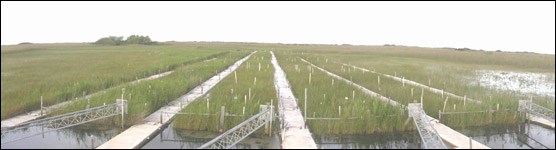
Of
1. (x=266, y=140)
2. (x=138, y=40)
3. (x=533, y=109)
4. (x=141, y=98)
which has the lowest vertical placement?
(x=266, y=140)

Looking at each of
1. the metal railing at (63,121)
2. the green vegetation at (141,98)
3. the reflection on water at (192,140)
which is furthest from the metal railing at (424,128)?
the metal railing at (63,121)

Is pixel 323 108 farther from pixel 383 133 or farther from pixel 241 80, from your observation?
pixel 241 80

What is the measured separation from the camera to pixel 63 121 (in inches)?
565

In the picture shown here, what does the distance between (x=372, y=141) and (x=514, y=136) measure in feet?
15.9

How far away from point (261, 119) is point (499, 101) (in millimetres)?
9196

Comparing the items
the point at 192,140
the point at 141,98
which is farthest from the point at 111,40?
the point at 192,140

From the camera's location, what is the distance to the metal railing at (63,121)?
1368 cm

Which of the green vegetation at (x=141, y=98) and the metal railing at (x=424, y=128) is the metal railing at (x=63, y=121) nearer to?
the green vegetation at (x=141, y=98)

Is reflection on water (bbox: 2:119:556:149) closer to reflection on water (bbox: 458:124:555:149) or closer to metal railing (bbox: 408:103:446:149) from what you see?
reflection on water (bbox: 458:124:555:149)

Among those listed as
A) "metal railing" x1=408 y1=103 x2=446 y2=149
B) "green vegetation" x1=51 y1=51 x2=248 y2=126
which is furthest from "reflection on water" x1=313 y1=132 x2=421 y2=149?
"green vegetation" x1=51 y1=51 x2=248 y2=126

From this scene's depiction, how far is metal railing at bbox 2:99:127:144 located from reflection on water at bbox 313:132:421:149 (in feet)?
20.1

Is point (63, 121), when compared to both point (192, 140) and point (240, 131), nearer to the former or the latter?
point (192, 140)

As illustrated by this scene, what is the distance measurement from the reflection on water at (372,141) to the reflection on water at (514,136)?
Answer: 6.83 feet

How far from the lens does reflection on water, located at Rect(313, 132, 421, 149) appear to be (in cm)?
1324
